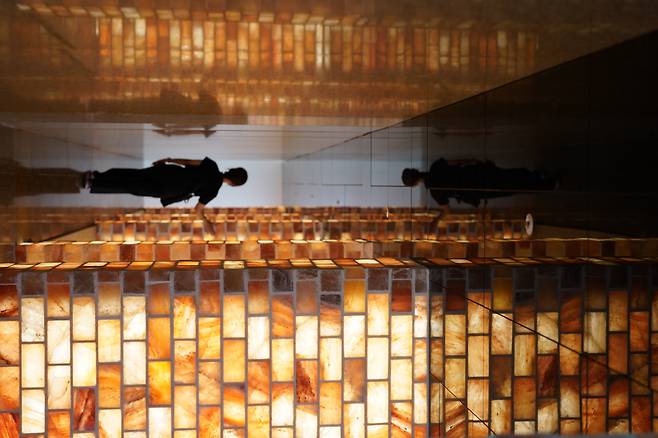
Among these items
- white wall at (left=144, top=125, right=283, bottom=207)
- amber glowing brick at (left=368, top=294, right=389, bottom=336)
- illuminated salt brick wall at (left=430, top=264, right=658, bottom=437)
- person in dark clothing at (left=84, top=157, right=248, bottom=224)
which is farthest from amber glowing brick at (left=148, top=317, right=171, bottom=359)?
white wall at (left=144, top=125, right=283, bottom=207)

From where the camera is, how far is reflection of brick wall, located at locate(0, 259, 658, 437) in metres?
3.34

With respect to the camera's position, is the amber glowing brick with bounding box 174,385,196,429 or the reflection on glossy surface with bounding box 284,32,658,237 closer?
the reflection on glossy surface with bounding box 284,32,658,237

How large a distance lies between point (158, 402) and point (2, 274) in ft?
3.18

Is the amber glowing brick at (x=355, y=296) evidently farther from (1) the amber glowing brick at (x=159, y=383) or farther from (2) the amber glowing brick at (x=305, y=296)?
(1) the amber glowing brick at (x=159, y=383)

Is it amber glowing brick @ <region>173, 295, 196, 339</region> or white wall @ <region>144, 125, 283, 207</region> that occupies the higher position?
white wall @ <region>144, 125, 283, 207</region>

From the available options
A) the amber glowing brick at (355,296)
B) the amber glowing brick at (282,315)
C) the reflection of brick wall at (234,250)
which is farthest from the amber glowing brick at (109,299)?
the amber glowing brick at (355,296)

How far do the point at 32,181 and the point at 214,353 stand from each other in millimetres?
3121

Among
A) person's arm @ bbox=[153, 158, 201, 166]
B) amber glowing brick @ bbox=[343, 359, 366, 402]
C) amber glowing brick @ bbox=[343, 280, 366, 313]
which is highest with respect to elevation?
person's arm @ bbox=[153, 158, 201, 166]

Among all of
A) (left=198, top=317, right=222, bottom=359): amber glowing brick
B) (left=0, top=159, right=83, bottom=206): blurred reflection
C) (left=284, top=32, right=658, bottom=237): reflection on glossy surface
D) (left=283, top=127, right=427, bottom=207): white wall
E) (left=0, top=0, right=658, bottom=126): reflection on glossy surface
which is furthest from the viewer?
(left=0, top=159, right=83, bottom=206): blurred reflection

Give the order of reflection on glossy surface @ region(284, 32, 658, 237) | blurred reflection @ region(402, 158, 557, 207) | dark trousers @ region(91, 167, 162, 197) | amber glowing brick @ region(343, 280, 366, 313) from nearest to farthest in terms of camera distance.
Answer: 1. reflection on glossy surface @ region(284, 32, 658, 237)
2. blurred reflection @ region(402, 158, 557, 207)
3. amber glowing brick @ region(343, 280, 366, 313)
4. dark trousers @ region(91, 167, 162, 197)

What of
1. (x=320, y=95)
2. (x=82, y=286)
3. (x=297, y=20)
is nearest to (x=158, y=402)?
(x=82, y=286)

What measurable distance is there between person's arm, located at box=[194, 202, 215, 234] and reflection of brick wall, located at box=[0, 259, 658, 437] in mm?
2728

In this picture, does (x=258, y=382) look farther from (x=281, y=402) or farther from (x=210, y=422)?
(x=210, y=422)

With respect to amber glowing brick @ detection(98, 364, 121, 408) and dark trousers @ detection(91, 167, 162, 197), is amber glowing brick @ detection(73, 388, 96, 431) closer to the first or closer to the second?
amber glowing brick @ detection(98, 364, 121, 408)
